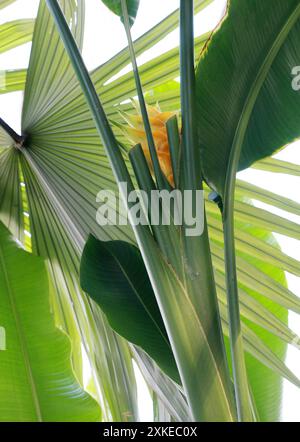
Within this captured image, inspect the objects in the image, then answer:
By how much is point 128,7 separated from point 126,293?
35 cm

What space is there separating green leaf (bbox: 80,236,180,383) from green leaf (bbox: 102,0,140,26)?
0.90 ft

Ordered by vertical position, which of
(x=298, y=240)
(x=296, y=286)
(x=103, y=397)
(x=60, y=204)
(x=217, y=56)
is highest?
(x=217, y=56)

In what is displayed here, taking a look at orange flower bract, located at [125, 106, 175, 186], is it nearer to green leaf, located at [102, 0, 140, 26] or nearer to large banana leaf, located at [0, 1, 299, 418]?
green leaf, located at [102, 0, 140, 26]

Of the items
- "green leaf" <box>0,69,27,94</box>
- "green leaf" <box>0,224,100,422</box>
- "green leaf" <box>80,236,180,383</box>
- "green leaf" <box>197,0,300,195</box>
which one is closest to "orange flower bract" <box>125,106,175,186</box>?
"green leaf" <box>197,0,300,195</box>

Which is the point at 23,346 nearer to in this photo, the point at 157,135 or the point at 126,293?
the point at 126,293

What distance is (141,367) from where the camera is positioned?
2.72 ft

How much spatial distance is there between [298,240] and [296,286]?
0.34 meters

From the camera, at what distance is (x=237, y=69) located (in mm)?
533

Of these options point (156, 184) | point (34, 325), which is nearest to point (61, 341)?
point (34, 325)

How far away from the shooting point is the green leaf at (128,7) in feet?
1.94

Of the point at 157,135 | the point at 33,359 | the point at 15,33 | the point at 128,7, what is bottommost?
the point at 33,359

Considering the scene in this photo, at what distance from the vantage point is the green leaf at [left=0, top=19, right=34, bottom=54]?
98cm

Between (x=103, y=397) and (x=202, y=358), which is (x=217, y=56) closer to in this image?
(x=202, y=358)

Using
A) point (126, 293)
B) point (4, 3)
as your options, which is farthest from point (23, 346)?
point (4, 3)
